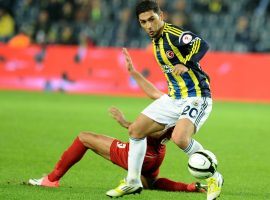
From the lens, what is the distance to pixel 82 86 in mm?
22266

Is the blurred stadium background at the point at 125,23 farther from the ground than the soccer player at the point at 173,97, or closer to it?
closer to it

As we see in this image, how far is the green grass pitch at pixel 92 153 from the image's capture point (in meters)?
7.81

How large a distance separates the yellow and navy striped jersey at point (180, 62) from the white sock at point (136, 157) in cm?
65

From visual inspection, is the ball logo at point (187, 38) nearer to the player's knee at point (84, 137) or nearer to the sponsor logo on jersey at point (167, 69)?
the sponsor logo on jersey at point (167, 69)

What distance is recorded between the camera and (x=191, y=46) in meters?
7.60

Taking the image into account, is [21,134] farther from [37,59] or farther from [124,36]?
[124,36]

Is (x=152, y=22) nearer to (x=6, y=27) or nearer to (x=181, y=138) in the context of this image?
(x=181, y=138)

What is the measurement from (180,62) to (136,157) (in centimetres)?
104

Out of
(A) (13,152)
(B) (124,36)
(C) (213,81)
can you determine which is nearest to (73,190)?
(A) (13,152)

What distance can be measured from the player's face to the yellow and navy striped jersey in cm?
7

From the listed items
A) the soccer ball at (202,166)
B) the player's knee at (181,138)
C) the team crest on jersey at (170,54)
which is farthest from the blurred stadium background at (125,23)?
the soccer ball at (202,166)

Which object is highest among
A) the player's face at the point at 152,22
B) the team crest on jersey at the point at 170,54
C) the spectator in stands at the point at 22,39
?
the player's face at the point at 152,22

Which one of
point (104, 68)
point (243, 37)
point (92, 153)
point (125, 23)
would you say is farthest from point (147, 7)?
point (125, 23)

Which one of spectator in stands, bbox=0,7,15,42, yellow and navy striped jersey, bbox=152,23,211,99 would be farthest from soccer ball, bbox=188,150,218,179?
spectator in stands, bbox=0,7,15,42
